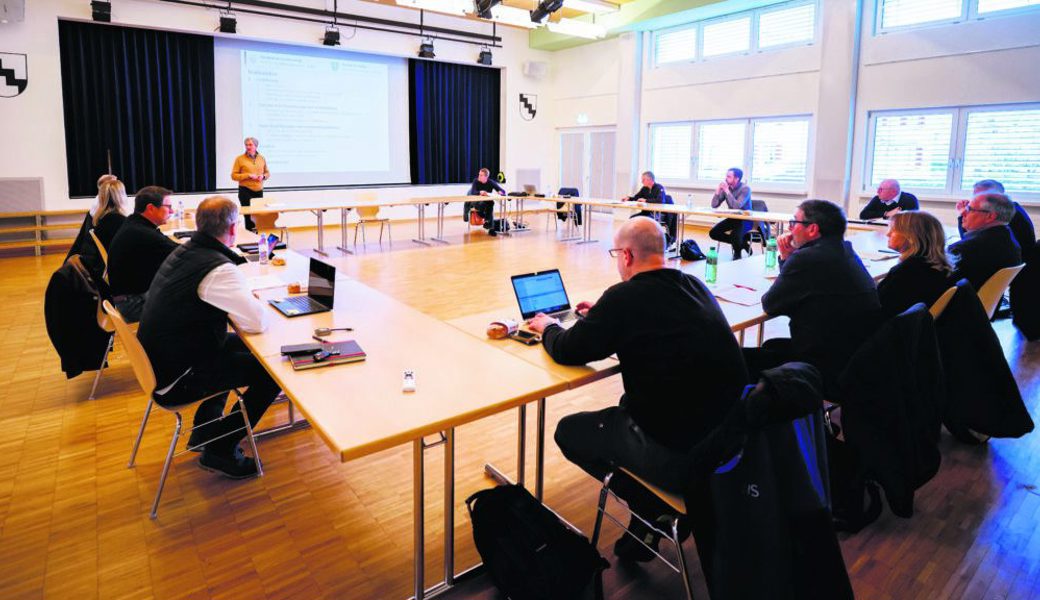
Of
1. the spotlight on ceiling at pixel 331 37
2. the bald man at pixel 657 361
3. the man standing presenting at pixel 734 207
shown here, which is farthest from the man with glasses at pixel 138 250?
the spotlight on ceiling at pixel 331 37

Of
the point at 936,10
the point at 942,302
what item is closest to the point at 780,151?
the point at 936,10

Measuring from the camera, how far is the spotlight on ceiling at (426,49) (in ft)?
38.7

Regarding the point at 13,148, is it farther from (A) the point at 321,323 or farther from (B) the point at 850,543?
(B) the point at 850,543

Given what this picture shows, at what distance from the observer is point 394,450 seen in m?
3.03

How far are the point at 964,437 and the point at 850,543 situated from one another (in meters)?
1.27

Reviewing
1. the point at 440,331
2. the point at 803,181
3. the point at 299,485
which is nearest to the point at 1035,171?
the point at 803,181

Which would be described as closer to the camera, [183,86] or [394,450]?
[394,450]

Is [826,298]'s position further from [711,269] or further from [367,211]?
[367,211]

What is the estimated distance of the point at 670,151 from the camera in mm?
12094

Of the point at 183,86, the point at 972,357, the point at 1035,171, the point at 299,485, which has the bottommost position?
the point at 299,485

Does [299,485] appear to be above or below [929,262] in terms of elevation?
below

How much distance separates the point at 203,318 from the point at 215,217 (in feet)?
1.36

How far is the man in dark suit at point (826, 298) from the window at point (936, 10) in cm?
743

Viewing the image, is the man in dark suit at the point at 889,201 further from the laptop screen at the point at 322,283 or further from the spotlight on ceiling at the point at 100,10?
the spotlight on ceiling at the point at 100,10
